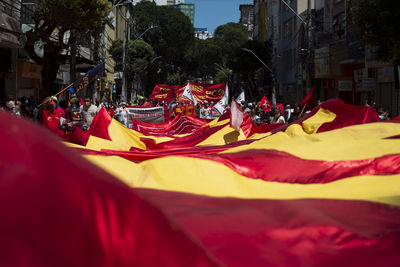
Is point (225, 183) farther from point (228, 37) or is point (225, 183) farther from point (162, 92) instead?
point (228, 37)

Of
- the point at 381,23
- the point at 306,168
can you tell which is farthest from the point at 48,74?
the point at 306,168

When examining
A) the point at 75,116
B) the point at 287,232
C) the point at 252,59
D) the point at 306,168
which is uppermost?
the point at 252,59

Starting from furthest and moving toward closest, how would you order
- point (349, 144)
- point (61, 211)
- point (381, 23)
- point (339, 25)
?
1. point (339, 25)
2. point (381, 23)
3. point (349, 144)
4. point (61, 211)

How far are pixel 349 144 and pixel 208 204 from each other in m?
3.20

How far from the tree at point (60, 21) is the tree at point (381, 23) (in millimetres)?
10280

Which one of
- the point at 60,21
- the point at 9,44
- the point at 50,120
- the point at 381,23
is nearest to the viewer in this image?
the point at 50,120

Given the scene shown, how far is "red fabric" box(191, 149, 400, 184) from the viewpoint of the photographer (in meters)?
5.15

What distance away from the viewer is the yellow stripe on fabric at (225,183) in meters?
4.12

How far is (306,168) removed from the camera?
5.33 m

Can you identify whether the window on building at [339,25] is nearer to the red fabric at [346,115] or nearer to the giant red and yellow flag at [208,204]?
the red fabric at [346,115]

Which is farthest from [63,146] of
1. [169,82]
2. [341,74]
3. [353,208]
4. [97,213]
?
[169,82]

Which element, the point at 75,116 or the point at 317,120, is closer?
the point at 317,120

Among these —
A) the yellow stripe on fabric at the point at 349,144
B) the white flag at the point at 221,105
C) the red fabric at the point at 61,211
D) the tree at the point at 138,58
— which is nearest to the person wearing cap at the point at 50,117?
the yellow stripe on fabric at the point at 349,144

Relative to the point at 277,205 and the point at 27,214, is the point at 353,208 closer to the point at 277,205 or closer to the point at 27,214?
the point at 277,205
